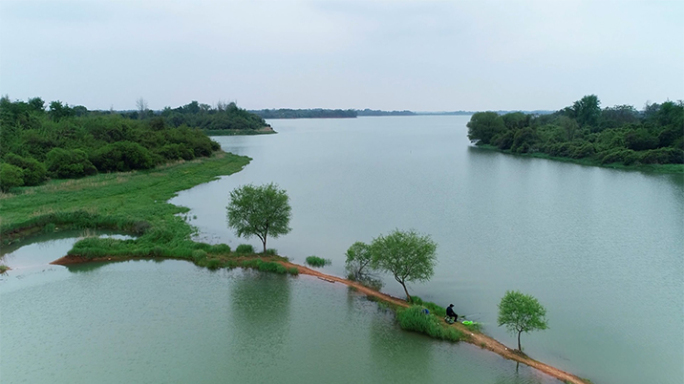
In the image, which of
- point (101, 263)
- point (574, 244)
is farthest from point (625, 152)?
point (101, 263)

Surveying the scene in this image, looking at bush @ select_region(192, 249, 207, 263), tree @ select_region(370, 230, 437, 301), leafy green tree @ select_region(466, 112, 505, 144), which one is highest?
leafy green tree @ select_region(466, 112, 505, 144)

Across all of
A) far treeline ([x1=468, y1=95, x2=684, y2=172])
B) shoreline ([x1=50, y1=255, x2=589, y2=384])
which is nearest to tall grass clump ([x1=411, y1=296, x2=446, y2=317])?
shoreline ([x1=50, y1=255, x2=589, y2=384])

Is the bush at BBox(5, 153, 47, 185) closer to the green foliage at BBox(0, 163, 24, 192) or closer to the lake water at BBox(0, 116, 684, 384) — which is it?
the green foliage at BBox(0, 163, 24, 192)

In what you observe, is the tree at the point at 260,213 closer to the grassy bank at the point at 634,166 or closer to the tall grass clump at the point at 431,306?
the tall grass clump at the point at 431,306

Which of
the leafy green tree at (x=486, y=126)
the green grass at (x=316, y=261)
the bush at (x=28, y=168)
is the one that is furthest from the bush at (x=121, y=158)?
the leafy green tree at (x=486, y=126)

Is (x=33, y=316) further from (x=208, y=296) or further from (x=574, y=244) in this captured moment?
(x=574, y=244)
